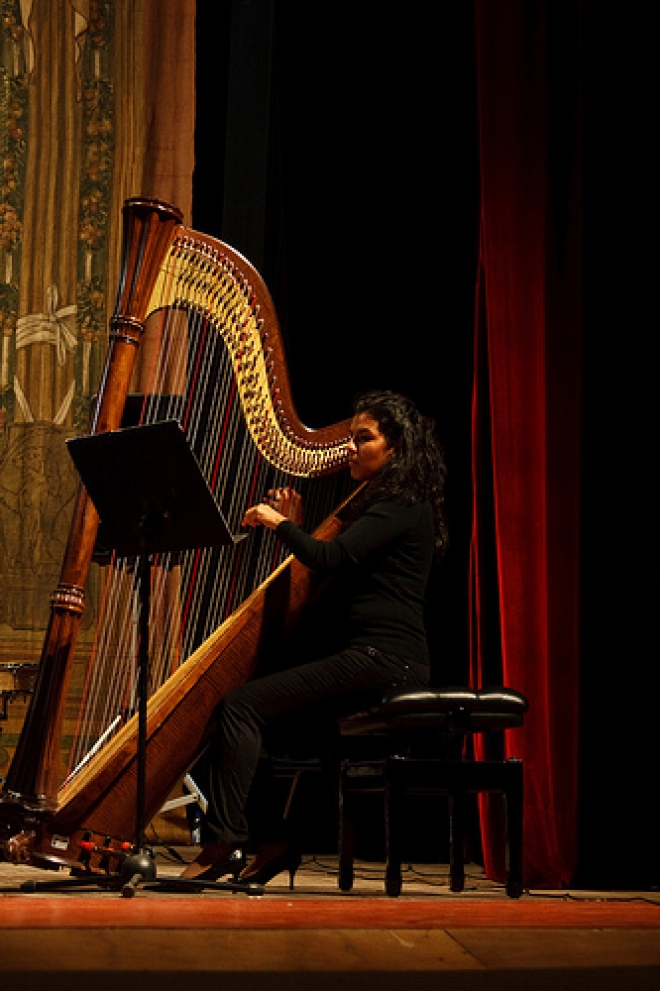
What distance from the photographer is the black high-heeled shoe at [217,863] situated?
304 cm

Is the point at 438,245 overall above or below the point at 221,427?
above

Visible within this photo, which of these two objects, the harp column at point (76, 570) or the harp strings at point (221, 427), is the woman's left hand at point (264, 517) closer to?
the harp strings at point (221, 427)

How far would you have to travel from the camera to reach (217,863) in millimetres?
3049

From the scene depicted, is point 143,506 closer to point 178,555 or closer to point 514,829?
point 178,555

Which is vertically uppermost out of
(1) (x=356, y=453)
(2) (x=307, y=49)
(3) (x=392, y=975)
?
(2) (x=307, y=49)

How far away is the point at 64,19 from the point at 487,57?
1.90 m

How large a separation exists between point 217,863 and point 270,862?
238 millimetres

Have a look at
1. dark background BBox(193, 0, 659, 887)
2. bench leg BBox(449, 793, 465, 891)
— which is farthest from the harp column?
dark background BBox(193, 0, 659, 887)

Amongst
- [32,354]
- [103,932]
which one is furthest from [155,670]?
[103,932]

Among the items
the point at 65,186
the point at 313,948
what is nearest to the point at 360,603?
the point at 313,948

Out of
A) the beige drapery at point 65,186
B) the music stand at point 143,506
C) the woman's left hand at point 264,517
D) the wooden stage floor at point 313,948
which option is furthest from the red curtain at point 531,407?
the beige drapery at point 65,186

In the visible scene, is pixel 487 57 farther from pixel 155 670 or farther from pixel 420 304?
pixel 155 670

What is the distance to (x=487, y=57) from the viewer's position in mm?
4051

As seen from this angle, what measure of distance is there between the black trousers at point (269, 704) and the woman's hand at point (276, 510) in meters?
0.37
